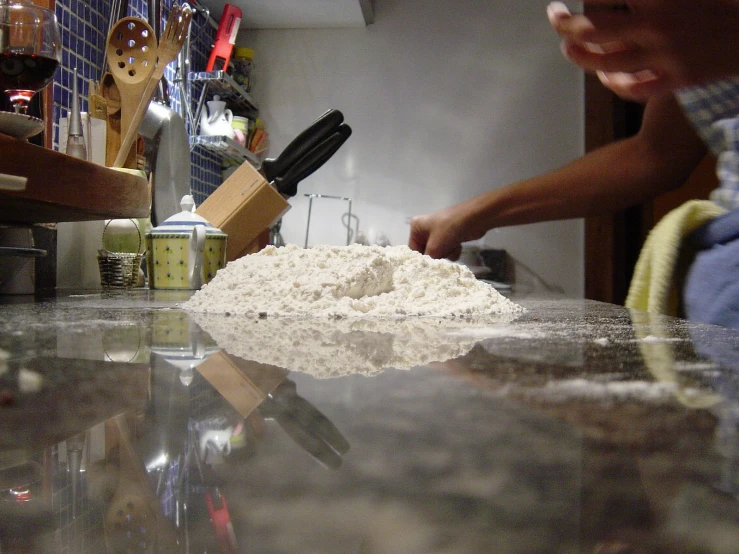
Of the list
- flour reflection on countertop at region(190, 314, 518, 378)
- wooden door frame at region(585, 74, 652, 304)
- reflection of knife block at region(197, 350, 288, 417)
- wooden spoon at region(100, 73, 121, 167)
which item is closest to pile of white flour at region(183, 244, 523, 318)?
flour reflection on countertop at region(190, 314, 518, 378)

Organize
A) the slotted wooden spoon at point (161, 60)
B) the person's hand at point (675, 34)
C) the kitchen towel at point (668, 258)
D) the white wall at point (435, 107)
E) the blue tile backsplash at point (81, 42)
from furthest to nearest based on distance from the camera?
the white wall at point (435, 107), the blue tile backsplash at point (81, 42), the slotted wooden spoon at point (161, 60), the kitchen towel at point (668, 258), the person's hand at point (675, 34)

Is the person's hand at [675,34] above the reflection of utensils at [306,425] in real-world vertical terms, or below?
above

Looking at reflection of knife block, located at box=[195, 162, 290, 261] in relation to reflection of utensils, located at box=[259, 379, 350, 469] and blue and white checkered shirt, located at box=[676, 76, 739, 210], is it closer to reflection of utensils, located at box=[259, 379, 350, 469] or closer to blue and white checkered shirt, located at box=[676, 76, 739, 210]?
blue and white checkered shirt, located at box=[676, 76, 739, 210]

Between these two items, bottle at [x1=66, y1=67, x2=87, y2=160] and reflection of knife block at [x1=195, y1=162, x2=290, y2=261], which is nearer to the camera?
bottle at [x1=66, y1=67, x2=87, y2=160]

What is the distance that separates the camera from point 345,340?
37cm

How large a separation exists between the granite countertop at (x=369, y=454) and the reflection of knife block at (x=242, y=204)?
3.21 ft

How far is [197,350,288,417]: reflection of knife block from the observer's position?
0.63 ft

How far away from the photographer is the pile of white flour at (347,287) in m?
0.54

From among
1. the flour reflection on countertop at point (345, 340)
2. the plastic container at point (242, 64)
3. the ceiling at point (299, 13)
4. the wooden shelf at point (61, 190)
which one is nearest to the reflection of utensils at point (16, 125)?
the wooden shelf at point (61, 190)

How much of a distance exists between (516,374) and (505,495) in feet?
0.48

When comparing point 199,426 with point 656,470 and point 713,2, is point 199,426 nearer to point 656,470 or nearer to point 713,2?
point 656,470

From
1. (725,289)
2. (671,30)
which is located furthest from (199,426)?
(725,289)

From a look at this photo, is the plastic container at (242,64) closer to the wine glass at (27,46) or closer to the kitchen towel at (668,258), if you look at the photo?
the wine glass at (27,46)

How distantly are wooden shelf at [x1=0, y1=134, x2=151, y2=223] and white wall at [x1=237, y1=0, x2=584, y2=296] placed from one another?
186 centimetres
